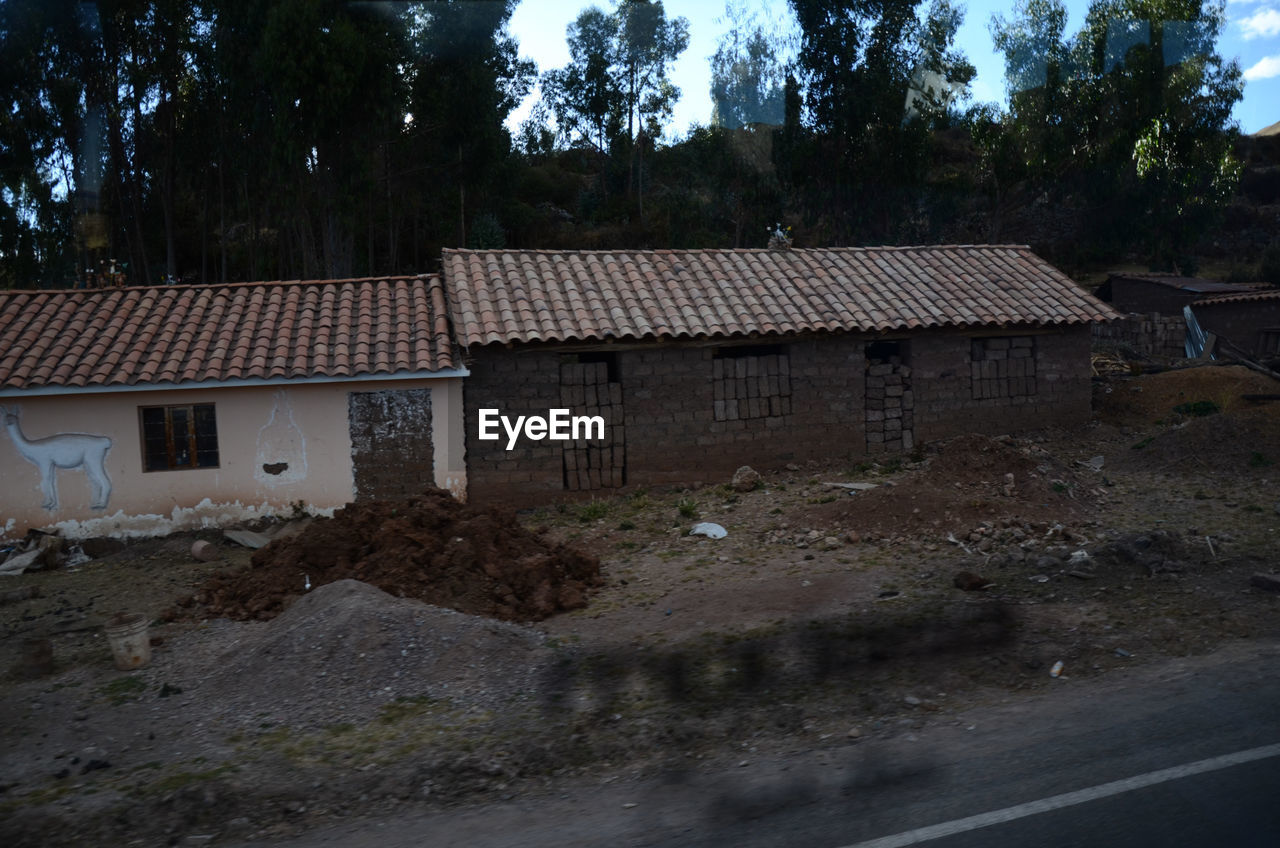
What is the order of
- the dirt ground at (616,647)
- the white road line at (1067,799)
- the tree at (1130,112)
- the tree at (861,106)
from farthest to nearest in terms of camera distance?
the tree at (1130,112), the tree at (861,106), the dirt ground at (616,647), the white road line at (1067,799)

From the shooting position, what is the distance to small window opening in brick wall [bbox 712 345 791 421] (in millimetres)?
13852

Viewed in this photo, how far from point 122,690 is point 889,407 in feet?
37.0

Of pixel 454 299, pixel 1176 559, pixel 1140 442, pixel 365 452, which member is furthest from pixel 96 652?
pixel 1140 442

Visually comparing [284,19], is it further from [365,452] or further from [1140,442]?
[1140,442]

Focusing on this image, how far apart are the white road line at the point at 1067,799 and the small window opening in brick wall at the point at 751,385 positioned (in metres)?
9.23

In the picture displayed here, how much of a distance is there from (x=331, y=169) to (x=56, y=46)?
26.7ft

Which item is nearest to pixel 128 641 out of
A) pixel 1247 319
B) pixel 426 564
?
pixel 426 564

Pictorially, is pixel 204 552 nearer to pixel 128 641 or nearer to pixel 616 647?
pixel 128 641

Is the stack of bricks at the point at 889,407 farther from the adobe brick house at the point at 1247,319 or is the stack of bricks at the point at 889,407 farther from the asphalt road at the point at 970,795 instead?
the adobe brick house at the point at 1247,319

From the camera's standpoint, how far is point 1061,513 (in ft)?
35.3

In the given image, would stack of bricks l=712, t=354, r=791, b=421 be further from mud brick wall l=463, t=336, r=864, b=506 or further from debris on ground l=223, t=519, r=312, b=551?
debris on ground l=223, t=519, r=312, b=551

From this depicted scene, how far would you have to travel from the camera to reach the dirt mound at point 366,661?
21.8 ft

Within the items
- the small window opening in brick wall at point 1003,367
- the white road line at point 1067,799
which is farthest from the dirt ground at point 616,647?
the small window opening in brick wall at point 1003,367

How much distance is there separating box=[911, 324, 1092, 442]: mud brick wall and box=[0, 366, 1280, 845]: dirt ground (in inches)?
120
